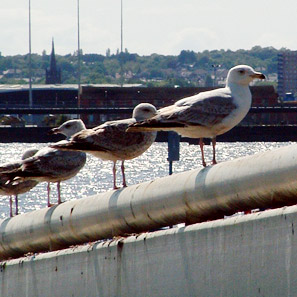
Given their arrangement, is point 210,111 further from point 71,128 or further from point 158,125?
point 71,128

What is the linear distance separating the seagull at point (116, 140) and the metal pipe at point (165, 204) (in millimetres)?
746

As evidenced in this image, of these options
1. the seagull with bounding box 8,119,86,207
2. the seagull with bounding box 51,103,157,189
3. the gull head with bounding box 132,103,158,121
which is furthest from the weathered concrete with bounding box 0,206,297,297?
the seagull with bounding box 8,119,86,207

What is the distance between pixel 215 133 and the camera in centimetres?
999

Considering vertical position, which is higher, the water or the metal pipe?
the metal pipe

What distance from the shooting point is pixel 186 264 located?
8078 millimetres

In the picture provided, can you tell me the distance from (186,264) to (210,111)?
188 centimetres

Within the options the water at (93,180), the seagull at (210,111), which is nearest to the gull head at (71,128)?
the seagull at (210,111)

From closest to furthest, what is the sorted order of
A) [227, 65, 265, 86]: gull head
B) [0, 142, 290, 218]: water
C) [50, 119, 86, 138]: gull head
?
1. [227, 65, 265, 86]: gull head
2. [50, 119, 86, 138]: gull head
3. [0, 142, 290, 218]: water

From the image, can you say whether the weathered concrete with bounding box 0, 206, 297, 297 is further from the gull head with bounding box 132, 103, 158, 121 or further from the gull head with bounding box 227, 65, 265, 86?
the gull head with bounding box 132, 103, 158, 121

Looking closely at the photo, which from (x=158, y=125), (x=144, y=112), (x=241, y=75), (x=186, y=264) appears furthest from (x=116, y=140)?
(x=186, y=264)

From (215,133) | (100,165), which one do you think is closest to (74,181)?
(100,165)

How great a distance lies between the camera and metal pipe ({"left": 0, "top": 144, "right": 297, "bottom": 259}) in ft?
26.5

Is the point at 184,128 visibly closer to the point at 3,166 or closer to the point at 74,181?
the point at 3,166

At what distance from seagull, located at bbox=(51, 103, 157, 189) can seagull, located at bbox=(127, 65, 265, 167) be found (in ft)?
3.68
